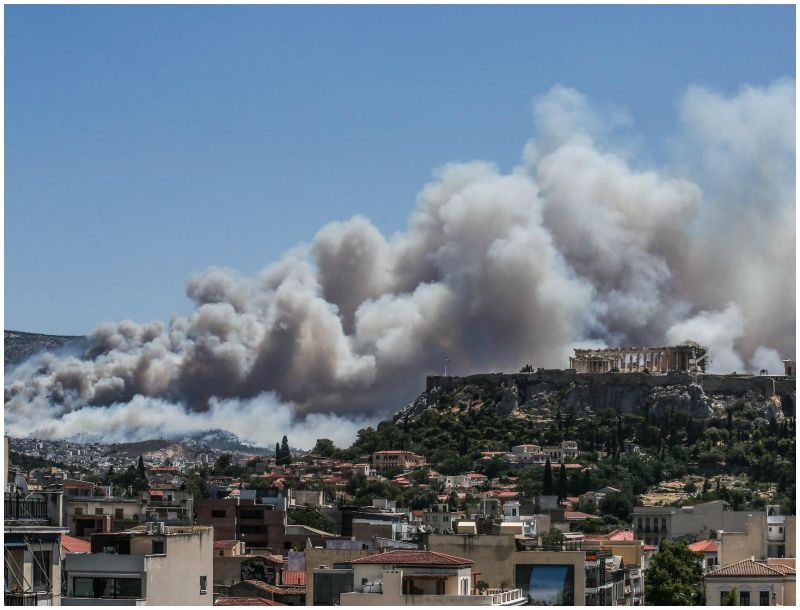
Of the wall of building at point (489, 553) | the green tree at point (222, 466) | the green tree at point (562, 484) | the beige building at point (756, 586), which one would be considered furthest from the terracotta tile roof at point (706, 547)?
the green tree at point (222, 466)

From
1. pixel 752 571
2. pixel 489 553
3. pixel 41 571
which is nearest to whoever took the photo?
pixel 41 571

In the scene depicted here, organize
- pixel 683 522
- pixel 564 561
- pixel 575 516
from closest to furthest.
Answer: pixel 564 561, pixel 683 522, pixel 575 516

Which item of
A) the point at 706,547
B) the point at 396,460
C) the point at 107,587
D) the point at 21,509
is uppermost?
the point at 396,460

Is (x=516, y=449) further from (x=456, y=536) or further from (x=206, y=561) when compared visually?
(x=206, y=561)

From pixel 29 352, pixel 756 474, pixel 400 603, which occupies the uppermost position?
pixel 29 352

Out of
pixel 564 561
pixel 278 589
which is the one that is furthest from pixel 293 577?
pixel 564 561

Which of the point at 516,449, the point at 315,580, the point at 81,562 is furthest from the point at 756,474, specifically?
the point at 81,562

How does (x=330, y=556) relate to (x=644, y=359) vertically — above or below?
below

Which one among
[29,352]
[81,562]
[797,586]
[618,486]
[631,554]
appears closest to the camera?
[81,562]

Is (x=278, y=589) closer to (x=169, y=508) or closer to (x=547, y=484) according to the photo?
(x=169, y=508)
